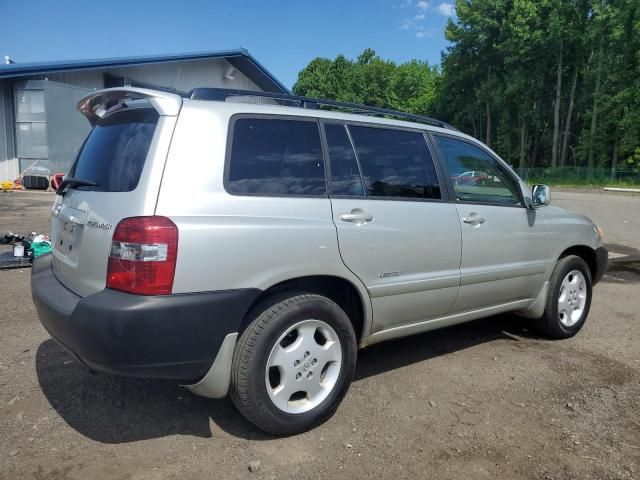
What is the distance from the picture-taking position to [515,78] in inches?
1754

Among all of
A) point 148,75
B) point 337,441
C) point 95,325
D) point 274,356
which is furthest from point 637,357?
point 148,75

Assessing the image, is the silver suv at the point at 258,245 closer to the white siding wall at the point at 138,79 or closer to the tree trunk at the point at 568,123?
the white siding wall at the point at 138,79

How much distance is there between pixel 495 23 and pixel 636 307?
45.7 meters

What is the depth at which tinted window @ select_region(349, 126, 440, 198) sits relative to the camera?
3283 millimetres

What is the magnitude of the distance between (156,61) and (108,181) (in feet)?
60.7

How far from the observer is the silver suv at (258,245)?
7.93 ft

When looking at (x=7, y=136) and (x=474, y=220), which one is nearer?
(x=474, y=220)

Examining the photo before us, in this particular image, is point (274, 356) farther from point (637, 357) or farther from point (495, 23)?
point (495, 23)

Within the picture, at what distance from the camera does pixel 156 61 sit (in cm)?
1931

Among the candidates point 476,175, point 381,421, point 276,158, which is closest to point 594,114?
point 476,175

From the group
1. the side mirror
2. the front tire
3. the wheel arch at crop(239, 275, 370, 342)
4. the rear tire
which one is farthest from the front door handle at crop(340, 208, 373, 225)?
the rear tire

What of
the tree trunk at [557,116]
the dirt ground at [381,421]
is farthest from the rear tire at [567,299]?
the tree trunk at [557,116]

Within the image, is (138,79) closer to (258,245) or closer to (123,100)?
(123,100)

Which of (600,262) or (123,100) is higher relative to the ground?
(123,100)
